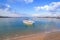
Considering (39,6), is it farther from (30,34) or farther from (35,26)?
(30,34)

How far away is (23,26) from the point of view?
234 cm

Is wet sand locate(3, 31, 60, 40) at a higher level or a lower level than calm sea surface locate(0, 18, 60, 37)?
lower

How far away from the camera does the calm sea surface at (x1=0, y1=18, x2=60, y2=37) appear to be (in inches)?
88.0

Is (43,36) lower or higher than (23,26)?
lower

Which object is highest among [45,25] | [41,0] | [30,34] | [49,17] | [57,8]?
[41,0]

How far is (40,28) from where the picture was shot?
2.38 m

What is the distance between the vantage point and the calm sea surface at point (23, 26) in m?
2.24

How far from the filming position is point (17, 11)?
2.26m

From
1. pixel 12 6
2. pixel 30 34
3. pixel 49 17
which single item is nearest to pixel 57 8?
pixel 49 17

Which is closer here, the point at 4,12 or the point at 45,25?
the point at 4,12

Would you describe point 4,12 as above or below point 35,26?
above

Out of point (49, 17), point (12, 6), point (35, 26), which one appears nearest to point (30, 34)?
point (35, 26)

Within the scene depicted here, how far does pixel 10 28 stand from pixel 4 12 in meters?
0.34

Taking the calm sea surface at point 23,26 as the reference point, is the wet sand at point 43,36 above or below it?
below
